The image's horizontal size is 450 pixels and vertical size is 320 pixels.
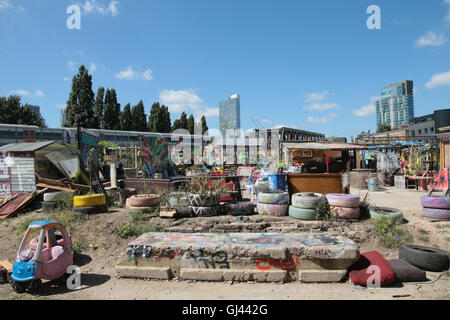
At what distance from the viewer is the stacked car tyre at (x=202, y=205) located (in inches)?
259

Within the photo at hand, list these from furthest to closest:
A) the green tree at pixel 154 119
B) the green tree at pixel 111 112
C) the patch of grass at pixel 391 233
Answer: the green tree at pixel 154 119 < the green tree at pixel 111 112 < the patch of grass at pixel 391 233

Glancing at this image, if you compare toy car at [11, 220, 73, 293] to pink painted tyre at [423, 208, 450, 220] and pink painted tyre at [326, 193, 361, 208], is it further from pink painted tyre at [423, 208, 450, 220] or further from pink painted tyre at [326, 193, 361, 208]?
pink painted tyre at [423, 208, 450, 220]

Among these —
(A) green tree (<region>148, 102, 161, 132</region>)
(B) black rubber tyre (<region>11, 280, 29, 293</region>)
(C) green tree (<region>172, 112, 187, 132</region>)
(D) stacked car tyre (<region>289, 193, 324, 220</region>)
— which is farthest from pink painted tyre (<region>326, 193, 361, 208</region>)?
(C) green tree (<region>172, 112, 187, 132</region>)

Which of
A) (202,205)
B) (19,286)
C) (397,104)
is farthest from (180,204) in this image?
(397,104)

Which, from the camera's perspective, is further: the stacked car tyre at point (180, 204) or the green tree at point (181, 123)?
the green tree at point (181, 123)

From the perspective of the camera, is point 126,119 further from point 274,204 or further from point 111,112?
point 274,204

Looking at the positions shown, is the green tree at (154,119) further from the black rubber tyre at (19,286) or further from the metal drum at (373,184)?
the black rubber tyre at (19,286)

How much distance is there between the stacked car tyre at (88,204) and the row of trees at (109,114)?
3245 centimetres

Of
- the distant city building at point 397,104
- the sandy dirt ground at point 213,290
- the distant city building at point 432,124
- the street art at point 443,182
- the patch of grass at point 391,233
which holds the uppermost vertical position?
the distant city building at point 397,104

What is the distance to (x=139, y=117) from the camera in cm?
4719

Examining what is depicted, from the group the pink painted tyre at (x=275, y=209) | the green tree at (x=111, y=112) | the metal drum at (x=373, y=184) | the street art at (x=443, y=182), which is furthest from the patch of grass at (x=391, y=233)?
the green tree at (x=111, y=112)

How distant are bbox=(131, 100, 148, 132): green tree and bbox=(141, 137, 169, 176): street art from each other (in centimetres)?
3734

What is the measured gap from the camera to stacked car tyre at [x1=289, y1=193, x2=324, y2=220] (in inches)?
244
